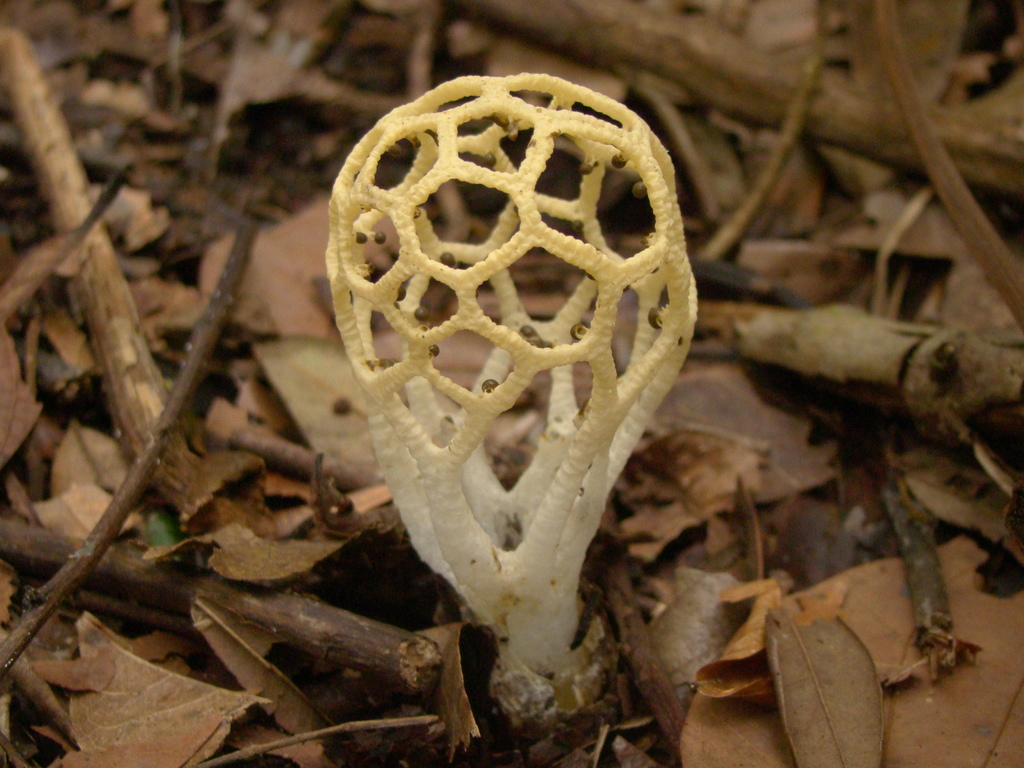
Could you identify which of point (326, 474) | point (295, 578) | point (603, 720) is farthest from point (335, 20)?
point (603, 720)

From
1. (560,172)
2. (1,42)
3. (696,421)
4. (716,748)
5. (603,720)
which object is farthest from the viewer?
(560,172)

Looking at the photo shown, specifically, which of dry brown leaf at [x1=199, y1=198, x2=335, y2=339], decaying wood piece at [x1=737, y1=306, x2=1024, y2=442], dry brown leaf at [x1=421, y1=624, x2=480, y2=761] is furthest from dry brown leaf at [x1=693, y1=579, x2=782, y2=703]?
dry brown leaf at [x1=199, y1=198, x2=335, y2=339]

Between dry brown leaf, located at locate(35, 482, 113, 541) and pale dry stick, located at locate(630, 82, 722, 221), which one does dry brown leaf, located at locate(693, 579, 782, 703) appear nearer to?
dry brown leaf, located at locate(35, 482, 113, 541)

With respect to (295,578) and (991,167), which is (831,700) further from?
(991,167)

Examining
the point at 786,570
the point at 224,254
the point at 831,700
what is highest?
the point at 224,254

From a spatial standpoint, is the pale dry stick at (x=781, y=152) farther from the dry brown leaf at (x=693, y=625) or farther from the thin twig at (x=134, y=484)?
the thin twig at (x=134, y=484)

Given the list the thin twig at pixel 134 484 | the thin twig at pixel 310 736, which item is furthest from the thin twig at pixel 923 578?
the thin twig at pixel 134 484
